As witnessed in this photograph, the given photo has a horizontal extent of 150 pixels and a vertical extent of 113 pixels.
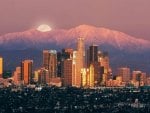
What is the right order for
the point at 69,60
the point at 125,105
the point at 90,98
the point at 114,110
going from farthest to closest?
the point at 69,60, the point at 90,98, the point at 125,105, the point at 114,110

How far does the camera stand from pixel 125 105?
131m

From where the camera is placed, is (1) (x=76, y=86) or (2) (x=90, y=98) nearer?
(2) (x=90, y=98)

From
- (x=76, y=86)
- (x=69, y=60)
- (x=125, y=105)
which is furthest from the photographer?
(x=69, y=60)

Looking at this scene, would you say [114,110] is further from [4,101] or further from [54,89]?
[54,89]

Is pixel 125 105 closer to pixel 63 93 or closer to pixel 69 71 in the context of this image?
pixel 63 93

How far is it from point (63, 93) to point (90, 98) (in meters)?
9.57

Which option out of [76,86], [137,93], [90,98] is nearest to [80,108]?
[90,98]

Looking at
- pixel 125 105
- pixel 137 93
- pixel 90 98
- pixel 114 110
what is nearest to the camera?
pixel 114 110

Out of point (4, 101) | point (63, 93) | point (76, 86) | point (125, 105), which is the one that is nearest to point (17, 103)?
point (4, 101)

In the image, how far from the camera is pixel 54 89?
6319 inches

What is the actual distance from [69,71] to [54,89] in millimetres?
21063

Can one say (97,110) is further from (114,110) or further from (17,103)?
(17,103)

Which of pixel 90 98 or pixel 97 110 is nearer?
pixel 97 110

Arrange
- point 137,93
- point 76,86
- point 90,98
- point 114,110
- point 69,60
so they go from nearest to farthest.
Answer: point 114,110
point 90,98
point 137,93
point 76,86
point 69,60
